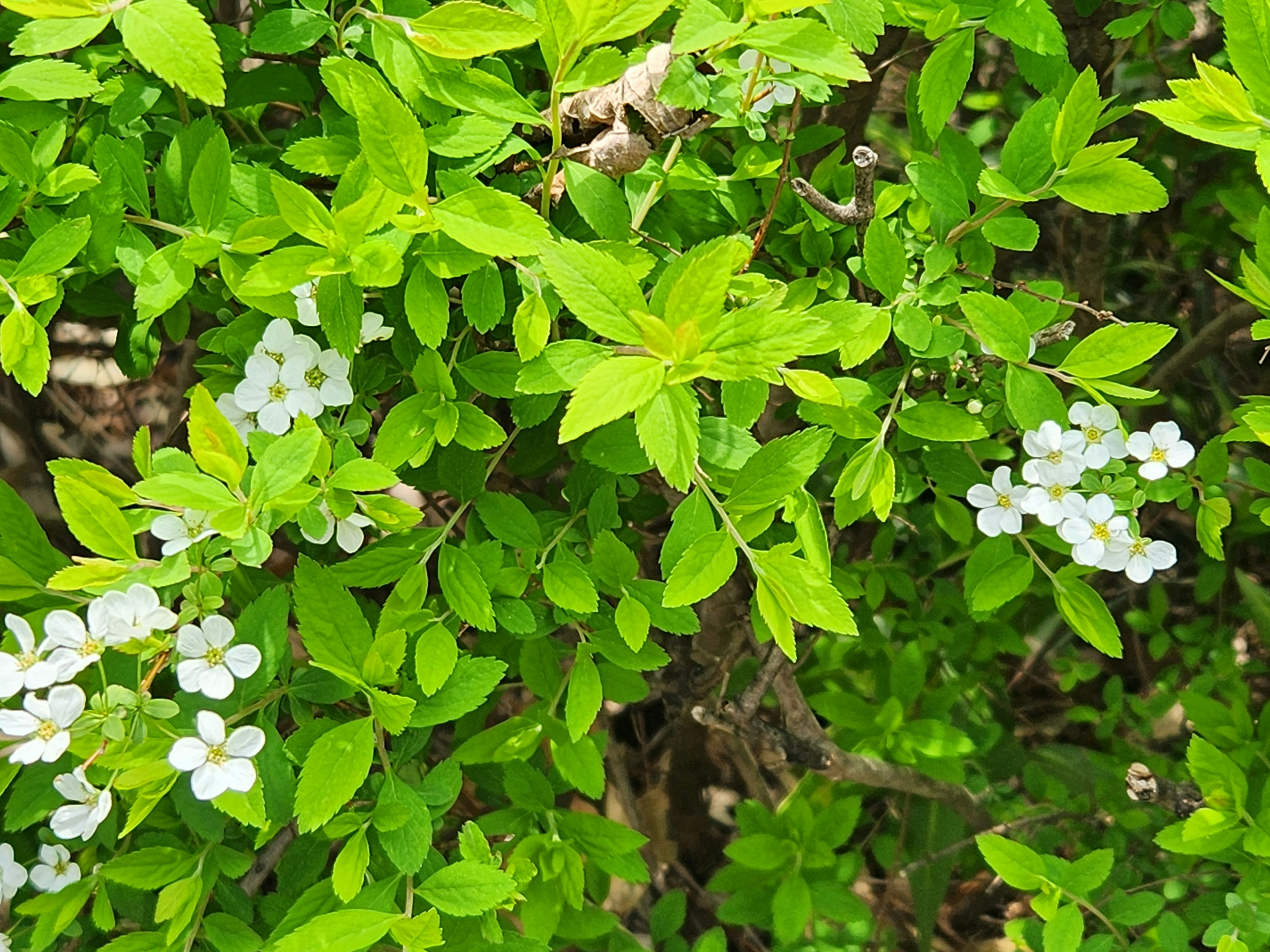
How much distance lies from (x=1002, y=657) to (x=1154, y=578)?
1.13 feet

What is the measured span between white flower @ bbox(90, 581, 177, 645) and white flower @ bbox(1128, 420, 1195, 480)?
2.99 feet

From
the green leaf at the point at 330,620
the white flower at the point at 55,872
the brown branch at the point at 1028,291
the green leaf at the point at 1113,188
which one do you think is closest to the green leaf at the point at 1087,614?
the brown branch at the point at 1028,291

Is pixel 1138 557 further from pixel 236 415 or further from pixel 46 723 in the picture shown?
pixel 46 723

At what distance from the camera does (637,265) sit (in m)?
0.94

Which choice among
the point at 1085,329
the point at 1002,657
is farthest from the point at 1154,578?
the point at 1085,329

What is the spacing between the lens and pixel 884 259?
3.43 ft

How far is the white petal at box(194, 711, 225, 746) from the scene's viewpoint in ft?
2.89

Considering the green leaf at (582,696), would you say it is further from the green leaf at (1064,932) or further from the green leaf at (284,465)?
the green leaf at (1064,932)

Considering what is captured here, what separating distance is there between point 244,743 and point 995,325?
783mm

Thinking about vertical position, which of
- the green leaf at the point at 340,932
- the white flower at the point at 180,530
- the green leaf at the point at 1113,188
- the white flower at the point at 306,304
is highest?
the green leaf at the point at 1113,188

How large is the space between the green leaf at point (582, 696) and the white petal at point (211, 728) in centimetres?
36

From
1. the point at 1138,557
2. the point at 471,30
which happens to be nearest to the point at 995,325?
the point at 1138,557

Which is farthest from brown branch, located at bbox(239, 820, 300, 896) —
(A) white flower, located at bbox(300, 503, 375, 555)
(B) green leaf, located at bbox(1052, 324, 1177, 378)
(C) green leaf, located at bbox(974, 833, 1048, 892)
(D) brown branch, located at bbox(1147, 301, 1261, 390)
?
(D) brown branch, located at bbox(1147, 301, 1261, 390)

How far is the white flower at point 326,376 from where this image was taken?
38.3 inches
